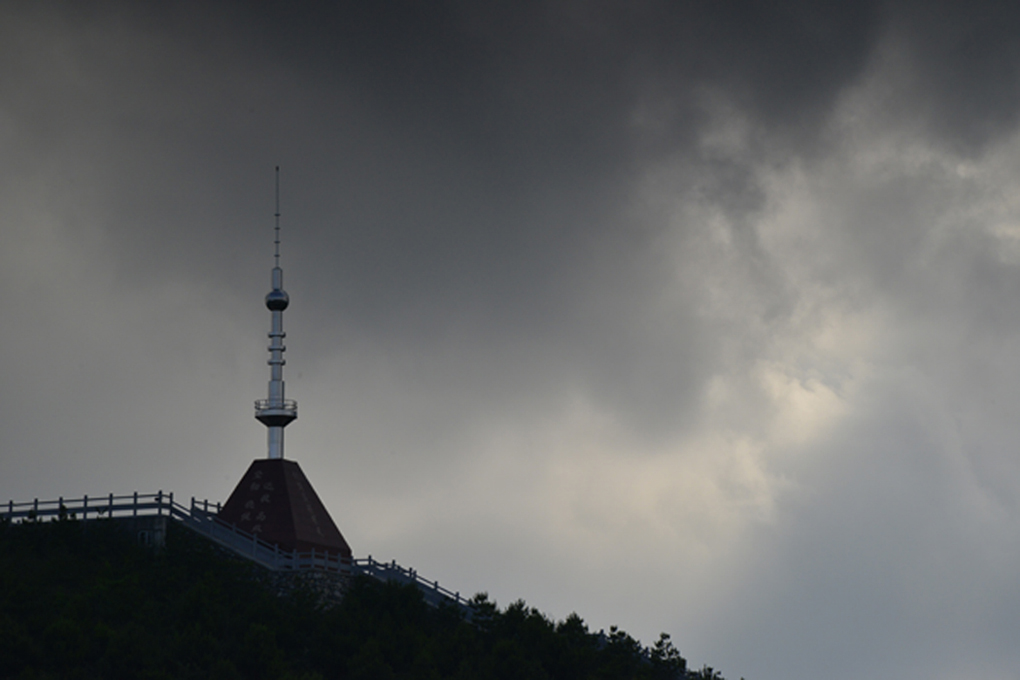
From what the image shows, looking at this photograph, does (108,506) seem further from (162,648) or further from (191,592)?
(162,648)

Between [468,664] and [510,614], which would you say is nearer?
[468,664]

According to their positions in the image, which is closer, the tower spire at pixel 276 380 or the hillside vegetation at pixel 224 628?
the hillside vegetation at pixel 224 628

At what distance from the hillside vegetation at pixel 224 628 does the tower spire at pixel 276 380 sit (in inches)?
512

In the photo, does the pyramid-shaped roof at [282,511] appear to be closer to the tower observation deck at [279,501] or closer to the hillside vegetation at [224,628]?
the tower observation deck at [279,501]

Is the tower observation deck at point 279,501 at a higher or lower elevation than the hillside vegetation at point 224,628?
higher

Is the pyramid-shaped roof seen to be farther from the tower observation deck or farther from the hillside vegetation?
the hillside vegetation

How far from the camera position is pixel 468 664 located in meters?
47.4

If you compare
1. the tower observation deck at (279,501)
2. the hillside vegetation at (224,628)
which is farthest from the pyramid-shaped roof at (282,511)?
the hillside vegetation at (224,628)

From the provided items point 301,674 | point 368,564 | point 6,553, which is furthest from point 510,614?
point 6,553

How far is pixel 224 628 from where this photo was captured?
4684 cm

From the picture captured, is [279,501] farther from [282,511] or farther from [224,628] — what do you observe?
[224,628]

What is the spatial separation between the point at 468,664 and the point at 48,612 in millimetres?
13649

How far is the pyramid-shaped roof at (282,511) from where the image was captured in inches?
2399

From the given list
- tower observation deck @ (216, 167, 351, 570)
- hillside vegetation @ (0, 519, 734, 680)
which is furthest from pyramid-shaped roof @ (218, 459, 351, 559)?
hillside vegetation @ (0, 519, 734, 680)
